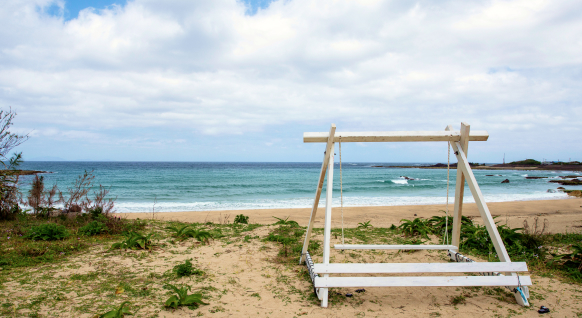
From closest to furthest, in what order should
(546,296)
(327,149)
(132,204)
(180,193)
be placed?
(546,296) < (327,149) < (132,204) < (180,193)

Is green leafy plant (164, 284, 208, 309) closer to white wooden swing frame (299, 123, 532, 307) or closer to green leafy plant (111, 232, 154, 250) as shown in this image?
white wooden swing frame (299, 123, 532, 307)

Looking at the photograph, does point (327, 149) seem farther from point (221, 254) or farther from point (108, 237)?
point (108, 237)

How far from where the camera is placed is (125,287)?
12.5ft

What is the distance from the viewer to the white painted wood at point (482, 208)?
12.2 ft

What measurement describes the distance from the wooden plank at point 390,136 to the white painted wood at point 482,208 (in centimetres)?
28

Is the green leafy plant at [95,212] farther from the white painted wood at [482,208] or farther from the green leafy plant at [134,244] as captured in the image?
the white painted wood at [482,208]

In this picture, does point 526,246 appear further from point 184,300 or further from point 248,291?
point 184,300

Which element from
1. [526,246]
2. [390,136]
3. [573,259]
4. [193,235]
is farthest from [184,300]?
[526,246]

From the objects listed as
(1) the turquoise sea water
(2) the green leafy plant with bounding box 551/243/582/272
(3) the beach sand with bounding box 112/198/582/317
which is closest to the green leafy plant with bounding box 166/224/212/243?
(3) the beach sand with bounding box 112/198/582/317

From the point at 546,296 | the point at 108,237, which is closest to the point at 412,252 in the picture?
the point at 546,296

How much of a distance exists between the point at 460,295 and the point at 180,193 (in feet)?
74.0

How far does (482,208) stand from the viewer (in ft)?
12.8

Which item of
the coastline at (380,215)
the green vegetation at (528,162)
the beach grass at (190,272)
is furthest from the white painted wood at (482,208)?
the green vegetation at (528,162)

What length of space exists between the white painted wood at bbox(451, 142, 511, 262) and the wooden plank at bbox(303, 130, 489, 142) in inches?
11.0
